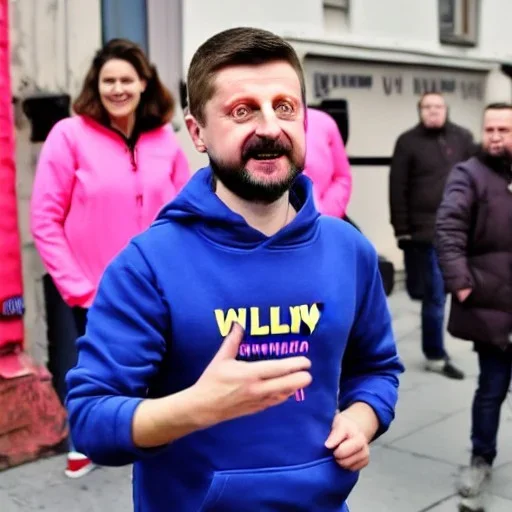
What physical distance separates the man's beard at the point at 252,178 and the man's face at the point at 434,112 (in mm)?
4913

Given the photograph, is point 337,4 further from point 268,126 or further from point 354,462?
point 354,462

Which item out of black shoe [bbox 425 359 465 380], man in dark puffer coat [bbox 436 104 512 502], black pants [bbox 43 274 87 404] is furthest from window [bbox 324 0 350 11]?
black pants [bbox 43 274 87 404]

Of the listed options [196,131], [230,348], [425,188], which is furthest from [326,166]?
[230,348]

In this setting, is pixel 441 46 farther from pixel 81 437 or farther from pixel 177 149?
pixel 81 437

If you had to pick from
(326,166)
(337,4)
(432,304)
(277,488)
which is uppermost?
(337,4)

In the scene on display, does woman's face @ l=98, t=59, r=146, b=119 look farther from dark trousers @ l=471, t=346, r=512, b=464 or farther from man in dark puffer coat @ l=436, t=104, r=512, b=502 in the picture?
dark trousers @ l=471, t=346, r=512, b=464

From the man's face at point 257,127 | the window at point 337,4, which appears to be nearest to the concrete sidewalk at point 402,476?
the man's face at point 257,127

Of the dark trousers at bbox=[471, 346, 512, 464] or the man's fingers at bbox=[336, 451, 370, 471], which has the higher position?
the man's fingers at bbox=[336, 451, 370, 471]

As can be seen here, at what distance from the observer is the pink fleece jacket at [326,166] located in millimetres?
4328

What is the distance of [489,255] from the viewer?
3830mm

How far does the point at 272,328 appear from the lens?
1.52 meters

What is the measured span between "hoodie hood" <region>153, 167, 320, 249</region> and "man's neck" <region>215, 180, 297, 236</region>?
3 cm

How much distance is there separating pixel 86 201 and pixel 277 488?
2.37m

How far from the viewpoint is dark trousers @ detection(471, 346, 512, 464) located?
12.6ft
